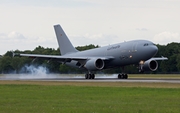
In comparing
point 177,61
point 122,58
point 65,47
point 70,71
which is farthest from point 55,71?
point 122,58

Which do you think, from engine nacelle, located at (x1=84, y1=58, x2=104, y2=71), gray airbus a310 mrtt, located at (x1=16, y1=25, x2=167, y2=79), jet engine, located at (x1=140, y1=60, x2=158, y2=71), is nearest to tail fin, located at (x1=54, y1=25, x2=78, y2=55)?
gray airbus a310 mrtt, located at (x1=16, y1=25, x2=167, y2=79)

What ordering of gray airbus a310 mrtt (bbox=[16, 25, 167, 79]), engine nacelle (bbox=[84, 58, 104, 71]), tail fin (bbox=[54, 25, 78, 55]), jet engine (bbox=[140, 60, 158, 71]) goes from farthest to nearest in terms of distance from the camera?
tail fin (bbox=[54, 25, 78, 55]), jet engine (bbox=[140, 60, 158, 71]), engine nacelle (bbox=[84, 58, 104, 71]), gray airbus a310 mrtt (bbox=[16, 25, 167, 79])

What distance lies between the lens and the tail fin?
76000 mm

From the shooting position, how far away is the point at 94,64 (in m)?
62.1

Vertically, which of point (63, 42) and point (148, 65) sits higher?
point (63, 42)

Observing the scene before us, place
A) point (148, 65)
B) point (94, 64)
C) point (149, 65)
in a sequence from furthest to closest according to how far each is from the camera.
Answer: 1. point (149, 65)
2. point (148, 65)
3. point (94, 64)

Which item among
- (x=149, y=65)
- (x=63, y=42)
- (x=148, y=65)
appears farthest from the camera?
(x=63, y=42)

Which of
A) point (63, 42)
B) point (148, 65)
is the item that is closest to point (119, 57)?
point (148, 65)

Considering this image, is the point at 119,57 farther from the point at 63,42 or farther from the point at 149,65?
the point at 63,42

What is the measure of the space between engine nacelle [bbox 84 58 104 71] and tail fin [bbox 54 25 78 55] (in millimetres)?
12623

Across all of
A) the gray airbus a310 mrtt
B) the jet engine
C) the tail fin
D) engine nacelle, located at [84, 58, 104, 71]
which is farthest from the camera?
the tail fin

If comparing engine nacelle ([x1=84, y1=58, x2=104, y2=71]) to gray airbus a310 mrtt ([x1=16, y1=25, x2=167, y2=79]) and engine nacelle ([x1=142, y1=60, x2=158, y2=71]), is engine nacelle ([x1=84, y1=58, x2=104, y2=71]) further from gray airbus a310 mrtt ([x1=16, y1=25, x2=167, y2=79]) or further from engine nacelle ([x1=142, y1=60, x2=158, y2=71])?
engine nacelle ([x1=142, y1=60, x2=158, y2=71])

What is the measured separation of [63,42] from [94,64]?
1591cm

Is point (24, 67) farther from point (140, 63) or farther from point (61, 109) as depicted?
point (61, 109)
